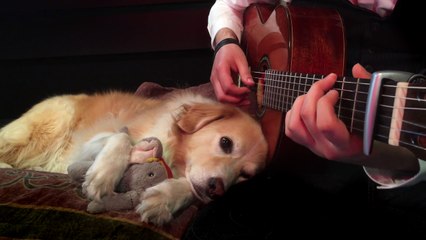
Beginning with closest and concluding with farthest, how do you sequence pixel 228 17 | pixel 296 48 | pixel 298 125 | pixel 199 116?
1. pixel 298 125
2. pixel 296 48
3. pixel 199 116
4. pixel 228 17

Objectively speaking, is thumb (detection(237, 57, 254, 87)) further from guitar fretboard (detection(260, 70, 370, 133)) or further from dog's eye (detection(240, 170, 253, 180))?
dog's eye (detection(240, 170, 253, 180))

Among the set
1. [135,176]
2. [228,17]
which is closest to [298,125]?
[135,176]

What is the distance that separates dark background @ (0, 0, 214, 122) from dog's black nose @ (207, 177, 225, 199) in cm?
82

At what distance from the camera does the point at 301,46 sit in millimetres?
1120

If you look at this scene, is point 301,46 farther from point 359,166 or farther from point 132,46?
point 132,46

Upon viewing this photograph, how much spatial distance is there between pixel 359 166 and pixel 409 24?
398 mm

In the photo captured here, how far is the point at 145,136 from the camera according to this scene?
1355 mm

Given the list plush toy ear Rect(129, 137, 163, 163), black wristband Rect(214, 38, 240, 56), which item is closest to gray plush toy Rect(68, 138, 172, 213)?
plush toy ear Rect(129, 137, 163, 163)

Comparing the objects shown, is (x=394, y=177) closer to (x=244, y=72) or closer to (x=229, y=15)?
(x=244, y=72)

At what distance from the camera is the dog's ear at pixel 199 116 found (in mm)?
1354

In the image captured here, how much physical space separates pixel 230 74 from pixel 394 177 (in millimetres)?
687

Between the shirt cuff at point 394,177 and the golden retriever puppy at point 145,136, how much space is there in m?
0.45

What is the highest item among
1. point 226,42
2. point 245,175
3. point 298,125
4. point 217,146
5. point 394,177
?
point 226,42

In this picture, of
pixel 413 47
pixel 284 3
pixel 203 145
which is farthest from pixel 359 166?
pixel 284 3
